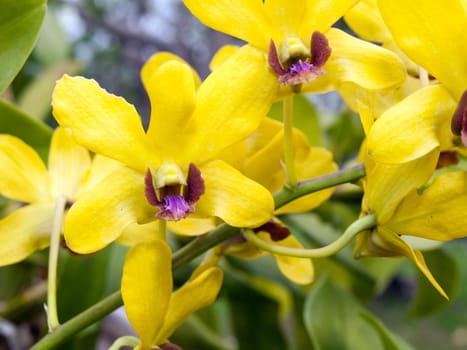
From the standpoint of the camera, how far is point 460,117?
44 centimetres

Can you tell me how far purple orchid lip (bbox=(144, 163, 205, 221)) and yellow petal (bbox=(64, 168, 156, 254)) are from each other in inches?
0.7

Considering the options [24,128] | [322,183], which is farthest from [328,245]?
[24,128]

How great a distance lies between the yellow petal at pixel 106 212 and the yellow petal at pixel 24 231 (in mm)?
149

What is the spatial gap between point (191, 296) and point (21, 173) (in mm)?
214

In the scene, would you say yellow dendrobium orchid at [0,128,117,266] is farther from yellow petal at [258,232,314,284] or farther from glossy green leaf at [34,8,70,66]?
glossy green leaf at [34,8,70,66]

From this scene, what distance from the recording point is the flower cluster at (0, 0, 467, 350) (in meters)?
0.45

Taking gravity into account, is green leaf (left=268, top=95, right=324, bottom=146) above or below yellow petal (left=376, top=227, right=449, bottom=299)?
below

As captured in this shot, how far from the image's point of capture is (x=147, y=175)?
1.56 ft

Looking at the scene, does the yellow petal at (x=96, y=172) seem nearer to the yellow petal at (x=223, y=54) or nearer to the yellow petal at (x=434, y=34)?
the yellow petal at (x=223, y=54)

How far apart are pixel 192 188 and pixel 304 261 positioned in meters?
0.17

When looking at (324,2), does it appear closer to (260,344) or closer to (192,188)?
(192,188)

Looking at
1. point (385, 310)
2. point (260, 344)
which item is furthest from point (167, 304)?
point (385, 310)

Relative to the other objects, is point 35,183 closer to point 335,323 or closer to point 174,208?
point 174,208

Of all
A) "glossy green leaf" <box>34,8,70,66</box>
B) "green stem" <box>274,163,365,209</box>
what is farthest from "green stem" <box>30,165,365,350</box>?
"glossy green leaf" <box>34,8,70,66</box>
